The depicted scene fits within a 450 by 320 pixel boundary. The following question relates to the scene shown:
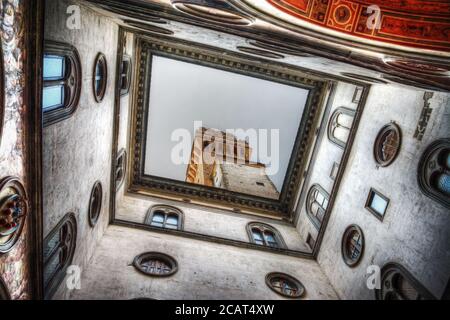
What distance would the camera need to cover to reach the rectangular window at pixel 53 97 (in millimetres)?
6979

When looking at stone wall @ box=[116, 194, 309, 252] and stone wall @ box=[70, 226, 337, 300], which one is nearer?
stone wall @ box=[70, 226, 337, 300]

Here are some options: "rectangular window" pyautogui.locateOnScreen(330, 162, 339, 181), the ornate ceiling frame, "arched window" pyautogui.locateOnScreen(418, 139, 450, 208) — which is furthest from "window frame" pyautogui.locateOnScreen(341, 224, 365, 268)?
the ornate ceiling frame

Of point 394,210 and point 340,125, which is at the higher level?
point 340,125

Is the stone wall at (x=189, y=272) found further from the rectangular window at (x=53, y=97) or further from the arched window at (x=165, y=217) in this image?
the rectangular window at (x=53, y=97)

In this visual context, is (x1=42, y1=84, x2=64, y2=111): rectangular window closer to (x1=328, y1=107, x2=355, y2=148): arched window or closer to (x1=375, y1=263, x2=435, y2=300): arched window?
(x1=375, y1=263, x2=435, y2=300): arched window

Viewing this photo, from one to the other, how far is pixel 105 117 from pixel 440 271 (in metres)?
11.4

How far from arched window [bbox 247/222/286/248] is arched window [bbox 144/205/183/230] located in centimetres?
362

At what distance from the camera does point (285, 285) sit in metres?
12.7

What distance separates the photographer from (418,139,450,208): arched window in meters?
8.85

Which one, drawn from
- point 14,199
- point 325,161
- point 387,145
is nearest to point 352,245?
point 387,145

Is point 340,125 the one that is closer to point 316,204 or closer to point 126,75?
point 316,204

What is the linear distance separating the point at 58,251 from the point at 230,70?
39.0 ft

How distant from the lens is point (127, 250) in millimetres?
12211

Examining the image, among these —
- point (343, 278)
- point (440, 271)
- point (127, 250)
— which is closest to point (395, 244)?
point (440, 271)
